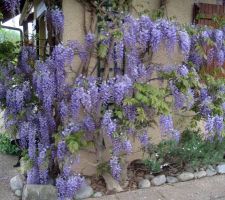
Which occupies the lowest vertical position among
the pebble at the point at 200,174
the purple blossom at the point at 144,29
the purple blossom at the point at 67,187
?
the pebble at the point at 200,174

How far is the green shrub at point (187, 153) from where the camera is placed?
16.4 ft

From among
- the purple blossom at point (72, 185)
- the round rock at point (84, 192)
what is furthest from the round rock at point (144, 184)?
the purple blossom at point (72, 185)

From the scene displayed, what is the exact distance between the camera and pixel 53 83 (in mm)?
4195

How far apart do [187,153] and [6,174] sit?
2556 mm

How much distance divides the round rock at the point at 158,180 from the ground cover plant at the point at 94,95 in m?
0.42

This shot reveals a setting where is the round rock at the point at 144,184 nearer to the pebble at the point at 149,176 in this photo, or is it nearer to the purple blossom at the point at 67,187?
the pebble at the point at 149,176

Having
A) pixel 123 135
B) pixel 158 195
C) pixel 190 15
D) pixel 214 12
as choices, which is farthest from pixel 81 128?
pixel 214 12

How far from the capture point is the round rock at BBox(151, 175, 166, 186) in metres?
4.76

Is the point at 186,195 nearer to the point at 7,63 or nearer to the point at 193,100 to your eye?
the point at 193,100

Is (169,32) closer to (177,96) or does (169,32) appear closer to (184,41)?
(184,41)

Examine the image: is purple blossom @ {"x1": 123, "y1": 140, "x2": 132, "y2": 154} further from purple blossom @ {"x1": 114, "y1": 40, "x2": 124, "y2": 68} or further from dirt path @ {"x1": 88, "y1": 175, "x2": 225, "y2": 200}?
purple blossom @ {"x1": 114, "y1": 40, "x2": 124, "y2": 68}

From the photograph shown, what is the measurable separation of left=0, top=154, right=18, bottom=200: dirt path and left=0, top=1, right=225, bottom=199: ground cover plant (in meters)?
0.34

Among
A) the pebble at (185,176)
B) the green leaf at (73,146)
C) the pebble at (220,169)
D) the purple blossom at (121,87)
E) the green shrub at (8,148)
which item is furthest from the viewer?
the green shrub at (8,148)

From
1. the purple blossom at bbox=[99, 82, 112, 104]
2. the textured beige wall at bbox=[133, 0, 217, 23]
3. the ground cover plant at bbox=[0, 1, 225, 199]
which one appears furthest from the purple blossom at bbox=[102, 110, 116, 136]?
the textured beige wall at bbox=[133, 0, 217, 23]
